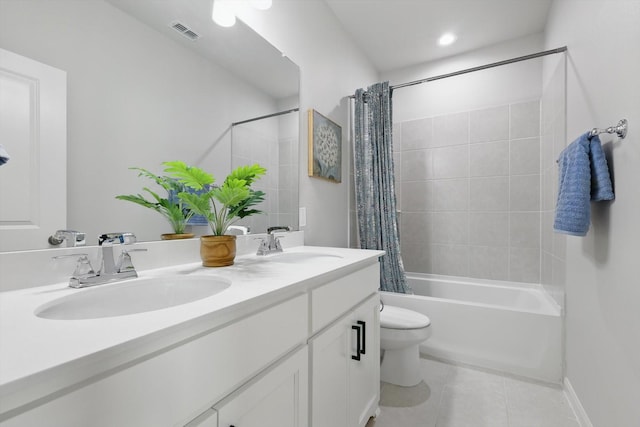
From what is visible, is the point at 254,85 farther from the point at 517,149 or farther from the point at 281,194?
the point at 517,149

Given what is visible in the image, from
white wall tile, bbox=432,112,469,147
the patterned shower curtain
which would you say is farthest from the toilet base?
white wall tile, bbox=432,112,469,147

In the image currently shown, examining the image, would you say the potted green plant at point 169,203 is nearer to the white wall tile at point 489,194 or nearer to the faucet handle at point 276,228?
the faucet handle at point 276,228

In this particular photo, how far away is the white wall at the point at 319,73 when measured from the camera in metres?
1.66

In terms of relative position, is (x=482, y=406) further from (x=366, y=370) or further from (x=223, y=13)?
(x=223, y=13)

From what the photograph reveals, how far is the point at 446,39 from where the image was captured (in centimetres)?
246

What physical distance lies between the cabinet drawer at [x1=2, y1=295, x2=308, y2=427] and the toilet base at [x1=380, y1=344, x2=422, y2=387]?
124 cm

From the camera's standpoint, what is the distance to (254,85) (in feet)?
4.78

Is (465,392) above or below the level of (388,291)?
below

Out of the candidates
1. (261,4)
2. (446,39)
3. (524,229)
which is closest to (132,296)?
(261,4)

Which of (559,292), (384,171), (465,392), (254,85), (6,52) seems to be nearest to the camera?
(6,52)

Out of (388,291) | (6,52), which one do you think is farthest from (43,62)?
(388,291)

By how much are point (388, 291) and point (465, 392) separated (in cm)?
81

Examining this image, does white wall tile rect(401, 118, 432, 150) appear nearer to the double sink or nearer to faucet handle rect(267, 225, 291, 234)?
faucet handle rect(267, 225, 291, 234)

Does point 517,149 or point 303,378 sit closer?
point 303,378
